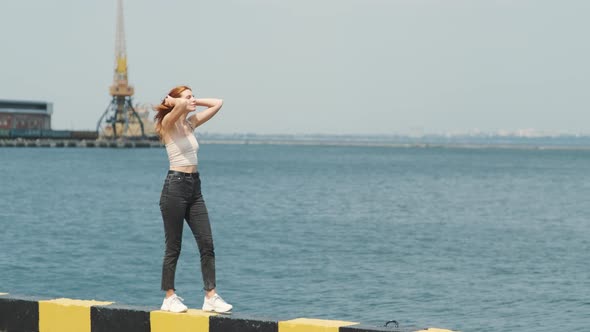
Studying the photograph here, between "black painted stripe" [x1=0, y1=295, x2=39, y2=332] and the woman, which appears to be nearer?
the woman

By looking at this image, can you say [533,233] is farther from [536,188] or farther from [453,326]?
[536,188]

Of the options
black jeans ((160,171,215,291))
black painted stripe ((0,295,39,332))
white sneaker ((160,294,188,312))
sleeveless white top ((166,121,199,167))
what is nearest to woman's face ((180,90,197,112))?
sleeveless white top ((166,121,199,167))

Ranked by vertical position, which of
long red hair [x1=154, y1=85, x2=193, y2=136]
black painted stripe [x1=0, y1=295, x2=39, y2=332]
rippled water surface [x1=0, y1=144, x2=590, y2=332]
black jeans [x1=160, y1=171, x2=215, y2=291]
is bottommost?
rippled water surface [x1=0, y1=144, x2=590, y2=332]

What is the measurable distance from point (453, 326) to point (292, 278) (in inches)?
323

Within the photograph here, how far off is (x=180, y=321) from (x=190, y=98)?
2028 mm

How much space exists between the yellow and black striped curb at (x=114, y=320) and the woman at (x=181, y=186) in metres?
0.21

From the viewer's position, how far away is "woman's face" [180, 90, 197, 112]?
8.88m

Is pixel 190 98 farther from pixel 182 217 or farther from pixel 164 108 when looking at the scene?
pixel 182 217

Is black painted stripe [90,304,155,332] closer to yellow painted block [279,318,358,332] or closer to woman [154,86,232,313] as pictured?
woman [154,86,232,313]

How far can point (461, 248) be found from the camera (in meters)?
39.0

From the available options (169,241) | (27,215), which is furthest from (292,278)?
(27,215)

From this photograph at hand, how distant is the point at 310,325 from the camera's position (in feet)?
26.6

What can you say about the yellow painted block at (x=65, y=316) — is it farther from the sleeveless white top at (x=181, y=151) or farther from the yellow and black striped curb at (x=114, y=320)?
the sleeveless white top at (x=181, y=151)

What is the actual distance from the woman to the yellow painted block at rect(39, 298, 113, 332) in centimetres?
75
